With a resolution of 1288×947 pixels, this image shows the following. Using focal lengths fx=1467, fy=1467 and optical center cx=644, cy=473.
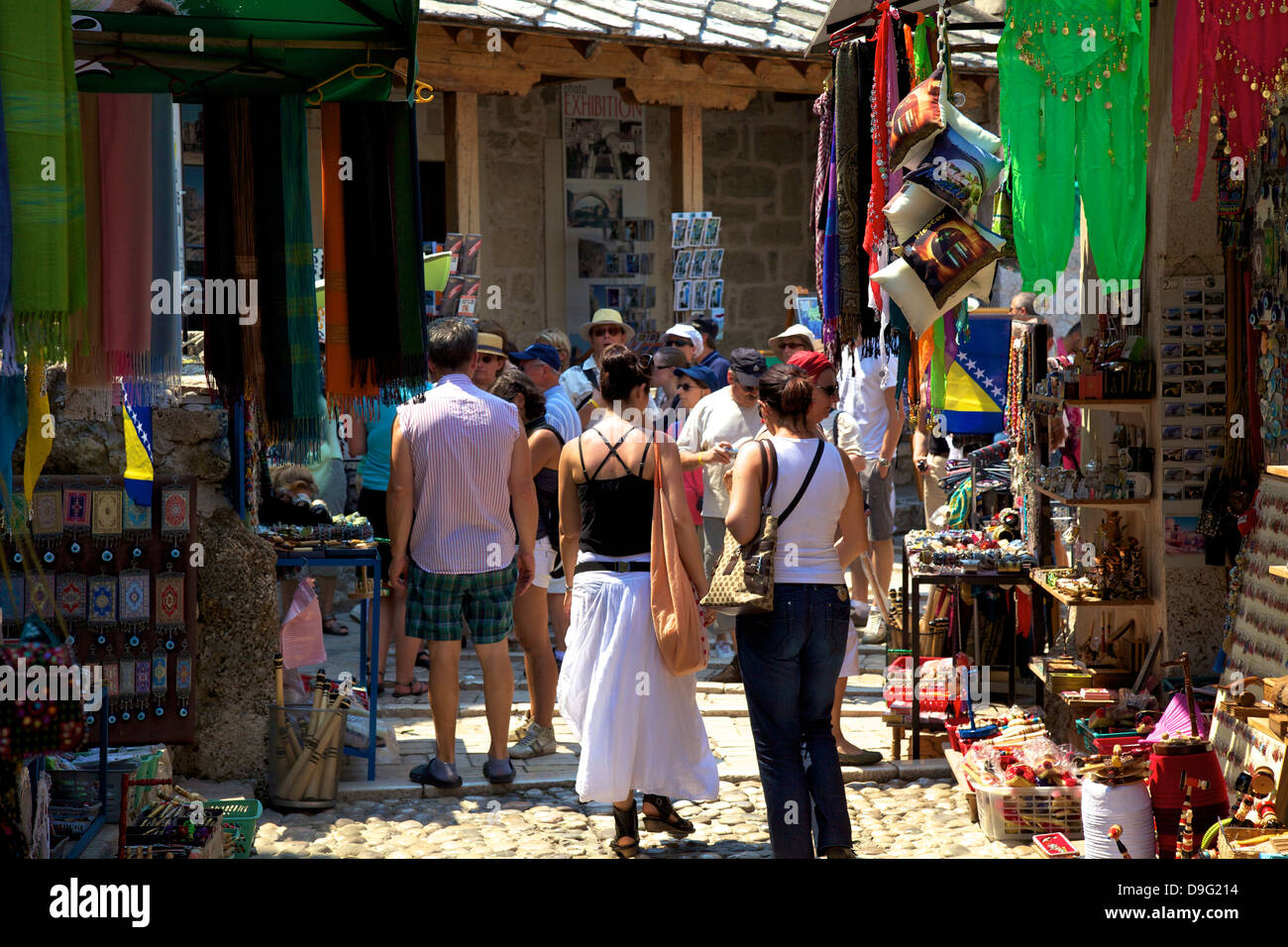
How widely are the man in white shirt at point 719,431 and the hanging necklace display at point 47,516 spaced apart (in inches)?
134

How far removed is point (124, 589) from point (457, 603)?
4.75ft

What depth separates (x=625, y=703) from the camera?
223 inches

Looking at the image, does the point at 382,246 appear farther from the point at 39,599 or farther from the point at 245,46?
the point at 39,599

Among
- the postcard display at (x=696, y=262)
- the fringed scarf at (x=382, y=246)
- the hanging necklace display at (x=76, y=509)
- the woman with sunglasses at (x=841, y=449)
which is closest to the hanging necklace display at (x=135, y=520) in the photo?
the hanging necklace display at (x=76, y=509)

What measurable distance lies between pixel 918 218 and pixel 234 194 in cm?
253

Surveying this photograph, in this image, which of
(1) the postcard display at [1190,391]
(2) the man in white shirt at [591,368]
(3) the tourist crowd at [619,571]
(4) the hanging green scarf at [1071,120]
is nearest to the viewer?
(4) the hanging green scarf at [1071,120]

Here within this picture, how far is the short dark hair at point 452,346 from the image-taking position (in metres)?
6.73

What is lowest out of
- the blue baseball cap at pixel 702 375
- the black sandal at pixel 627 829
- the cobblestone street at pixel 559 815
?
the cobblestone street at pixel 559 815

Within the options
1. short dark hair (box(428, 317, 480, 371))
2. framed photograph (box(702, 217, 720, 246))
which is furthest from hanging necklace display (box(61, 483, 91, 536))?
framed photograph (box(702, 217, 720, 246))

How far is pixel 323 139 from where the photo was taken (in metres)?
5.65

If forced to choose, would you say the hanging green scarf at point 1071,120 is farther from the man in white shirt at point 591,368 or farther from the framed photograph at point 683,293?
the framed photograph at point 683,293

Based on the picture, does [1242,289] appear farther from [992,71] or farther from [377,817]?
[992,71]
